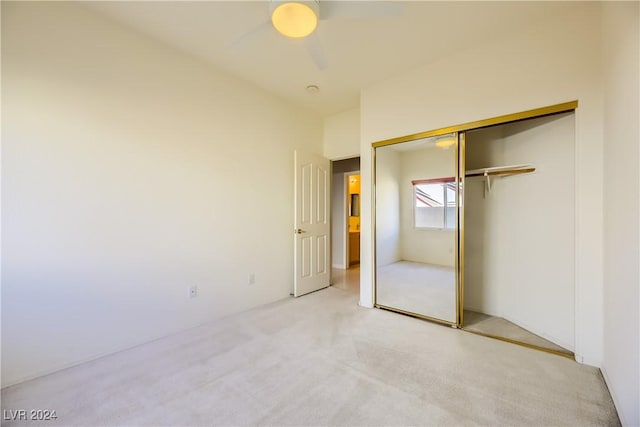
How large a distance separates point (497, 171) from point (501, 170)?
4cm

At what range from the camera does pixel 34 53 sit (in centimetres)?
183

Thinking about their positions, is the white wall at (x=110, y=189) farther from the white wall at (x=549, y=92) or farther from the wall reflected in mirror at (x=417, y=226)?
the white wall at (x=549, y=92)

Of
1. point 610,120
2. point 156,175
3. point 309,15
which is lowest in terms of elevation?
point 156,175

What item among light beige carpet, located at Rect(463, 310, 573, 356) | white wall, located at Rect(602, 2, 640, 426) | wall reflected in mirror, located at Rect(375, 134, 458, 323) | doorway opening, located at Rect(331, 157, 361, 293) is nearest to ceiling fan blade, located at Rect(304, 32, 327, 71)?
wall reflected in mirror, located at Rect(375, 134, 458, 323)

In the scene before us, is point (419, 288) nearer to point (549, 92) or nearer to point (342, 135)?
point (549, 92)

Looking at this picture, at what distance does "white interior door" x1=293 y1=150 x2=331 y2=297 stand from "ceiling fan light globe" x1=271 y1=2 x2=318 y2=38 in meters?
1.97

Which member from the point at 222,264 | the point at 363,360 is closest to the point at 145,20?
the point at 222,264

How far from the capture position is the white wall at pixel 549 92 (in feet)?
6.36

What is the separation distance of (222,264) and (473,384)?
2506mm

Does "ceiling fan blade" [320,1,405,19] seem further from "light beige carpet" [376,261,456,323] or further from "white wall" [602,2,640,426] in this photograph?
"light beige carpet" [376,261,456,323]

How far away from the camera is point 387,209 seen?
3.18 meters

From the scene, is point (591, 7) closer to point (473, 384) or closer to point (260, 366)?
point (473, 384)

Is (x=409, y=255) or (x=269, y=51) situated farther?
(x=409, y=255)

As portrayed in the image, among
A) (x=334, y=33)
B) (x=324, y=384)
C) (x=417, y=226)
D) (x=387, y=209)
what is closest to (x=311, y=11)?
(x=334, y=33)
